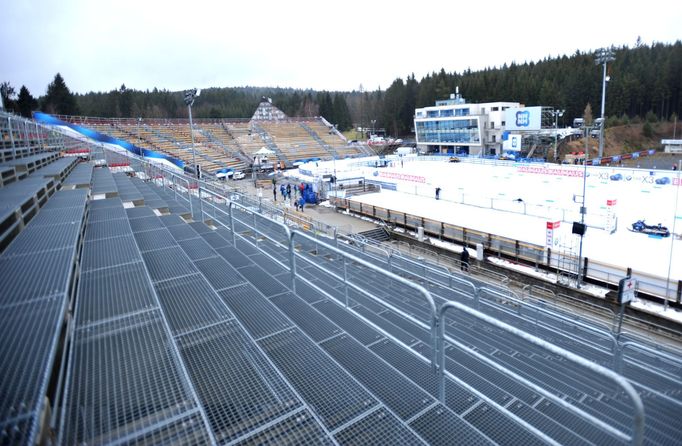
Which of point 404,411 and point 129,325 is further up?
point 129,325

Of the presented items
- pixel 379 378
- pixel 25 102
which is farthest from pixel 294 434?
pixel 25 102

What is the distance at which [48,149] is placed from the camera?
1777 cm

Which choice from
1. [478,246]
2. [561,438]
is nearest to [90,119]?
[478,246]

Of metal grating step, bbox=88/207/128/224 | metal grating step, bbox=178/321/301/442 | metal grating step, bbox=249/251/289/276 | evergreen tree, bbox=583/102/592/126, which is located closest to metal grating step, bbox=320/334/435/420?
metal grating step, bbox=178/321/301/442

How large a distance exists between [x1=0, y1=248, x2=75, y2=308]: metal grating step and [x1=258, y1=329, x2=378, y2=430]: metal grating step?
1.96m

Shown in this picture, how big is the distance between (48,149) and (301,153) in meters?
→ 41.2

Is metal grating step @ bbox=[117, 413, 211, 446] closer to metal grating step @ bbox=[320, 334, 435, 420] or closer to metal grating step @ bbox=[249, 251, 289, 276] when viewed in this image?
metal grating step @ bbox=[320, 334, 435, 420]

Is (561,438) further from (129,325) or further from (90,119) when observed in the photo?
(90,119)

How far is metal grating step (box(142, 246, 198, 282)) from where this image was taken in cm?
535

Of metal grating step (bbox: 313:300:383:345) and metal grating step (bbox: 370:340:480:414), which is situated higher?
metal grating step (bbox: 313:300:383:345)

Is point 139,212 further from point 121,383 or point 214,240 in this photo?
point 121,383

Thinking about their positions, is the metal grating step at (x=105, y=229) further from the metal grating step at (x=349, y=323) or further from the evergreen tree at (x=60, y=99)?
the evergreen tree at (x=60, y=99)

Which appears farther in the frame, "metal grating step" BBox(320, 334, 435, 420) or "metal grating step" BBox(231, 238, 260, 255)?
"metal grating step" BBox(231, 238, 260, 255)

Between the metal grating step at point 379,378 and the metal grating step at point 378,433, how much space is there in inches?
8.3
